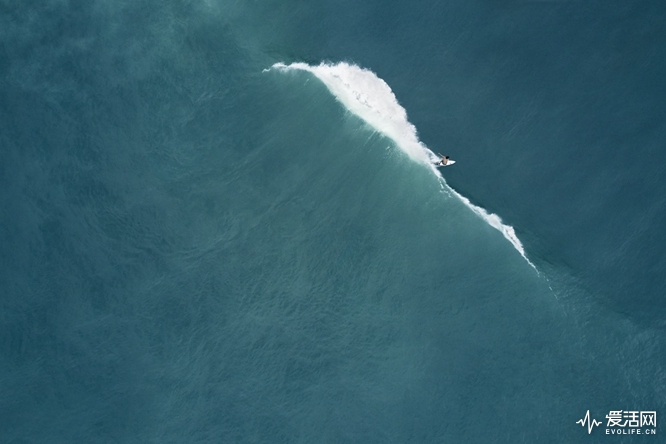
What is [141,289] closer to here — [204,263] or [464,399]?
[204,263]

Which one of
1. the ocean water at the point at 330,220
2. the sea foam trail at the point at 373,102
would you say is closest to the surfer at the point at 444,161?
the sea foam trail at the point at 373,102

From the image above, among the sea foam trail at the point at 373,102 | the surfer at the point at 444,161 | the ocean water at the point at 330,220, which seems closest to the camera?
the ocean water at the point at 330,220

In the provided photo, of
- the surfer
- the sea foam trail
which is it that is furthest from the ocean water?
the surfer

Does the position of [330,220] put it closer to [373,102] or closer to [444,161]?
[444,161]

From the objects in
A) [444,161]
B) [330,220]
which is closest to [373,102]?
[444,161]

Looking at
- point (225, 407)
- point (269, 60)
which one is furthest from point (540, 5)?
point (225, 407)

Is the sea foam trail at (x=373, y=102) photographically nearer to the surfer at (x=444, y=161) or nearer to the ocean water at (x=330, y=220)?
the ocean water at (x=330, y=220)

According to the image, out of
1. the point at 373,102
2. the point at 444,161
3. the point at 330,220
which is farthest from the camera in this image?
the point at 373,102
